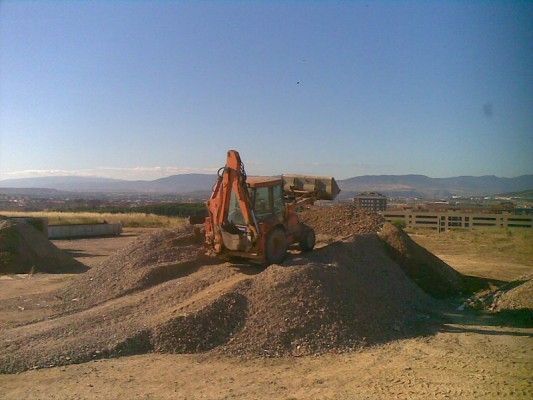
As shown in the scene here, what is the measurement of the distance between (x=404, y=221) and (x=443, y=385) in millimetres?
31522

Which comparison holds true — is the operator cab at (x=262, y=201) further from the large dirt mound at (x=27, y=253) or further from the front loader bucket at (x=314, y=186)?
the large dirt mound at (x=27, y=253)

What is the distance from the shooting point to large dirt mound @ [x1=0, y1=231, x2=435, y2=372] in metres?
8.86

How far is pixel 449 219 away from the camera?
122 feet

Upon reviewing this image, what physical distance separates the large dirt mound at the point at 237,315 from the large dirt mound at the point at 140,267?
0.06 m

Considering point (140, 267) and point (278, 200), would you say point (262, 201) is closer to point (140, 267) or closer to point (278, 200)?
point (278, 200)

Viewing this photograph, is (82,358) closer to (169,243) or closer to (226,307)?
(226,307)

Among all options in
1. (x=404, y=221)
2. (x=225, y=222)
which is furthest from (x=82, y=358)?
(x=404, y=221)

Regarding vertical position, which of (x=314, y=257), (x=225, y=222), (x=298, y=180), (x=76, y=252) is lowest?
(x=76, y=252)

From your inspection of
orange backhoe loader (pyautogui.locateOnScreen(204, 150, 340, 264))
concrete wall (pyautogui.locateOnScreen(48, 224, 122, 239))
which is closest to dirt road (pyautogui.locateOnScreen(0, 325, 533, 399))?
orange backhoe loader (pyautogui.locateOnScreen(204, 150, 340, 264))

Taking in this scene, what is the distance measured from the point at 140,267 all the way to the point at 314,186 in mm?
5287

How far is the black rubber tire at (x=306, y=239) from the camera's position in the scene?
13773 millimetres

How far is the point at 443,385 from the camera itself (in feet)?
23.6

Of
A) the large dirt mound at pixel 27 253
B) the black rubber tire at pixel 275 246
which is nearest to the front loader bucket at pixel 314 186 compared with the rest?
the black rubber tire at pixel 275 246

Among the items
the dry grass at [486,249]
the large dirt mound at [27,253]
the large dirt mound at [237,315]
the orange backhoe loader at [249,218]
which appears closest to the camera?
the large dirt mound at [237,315]
